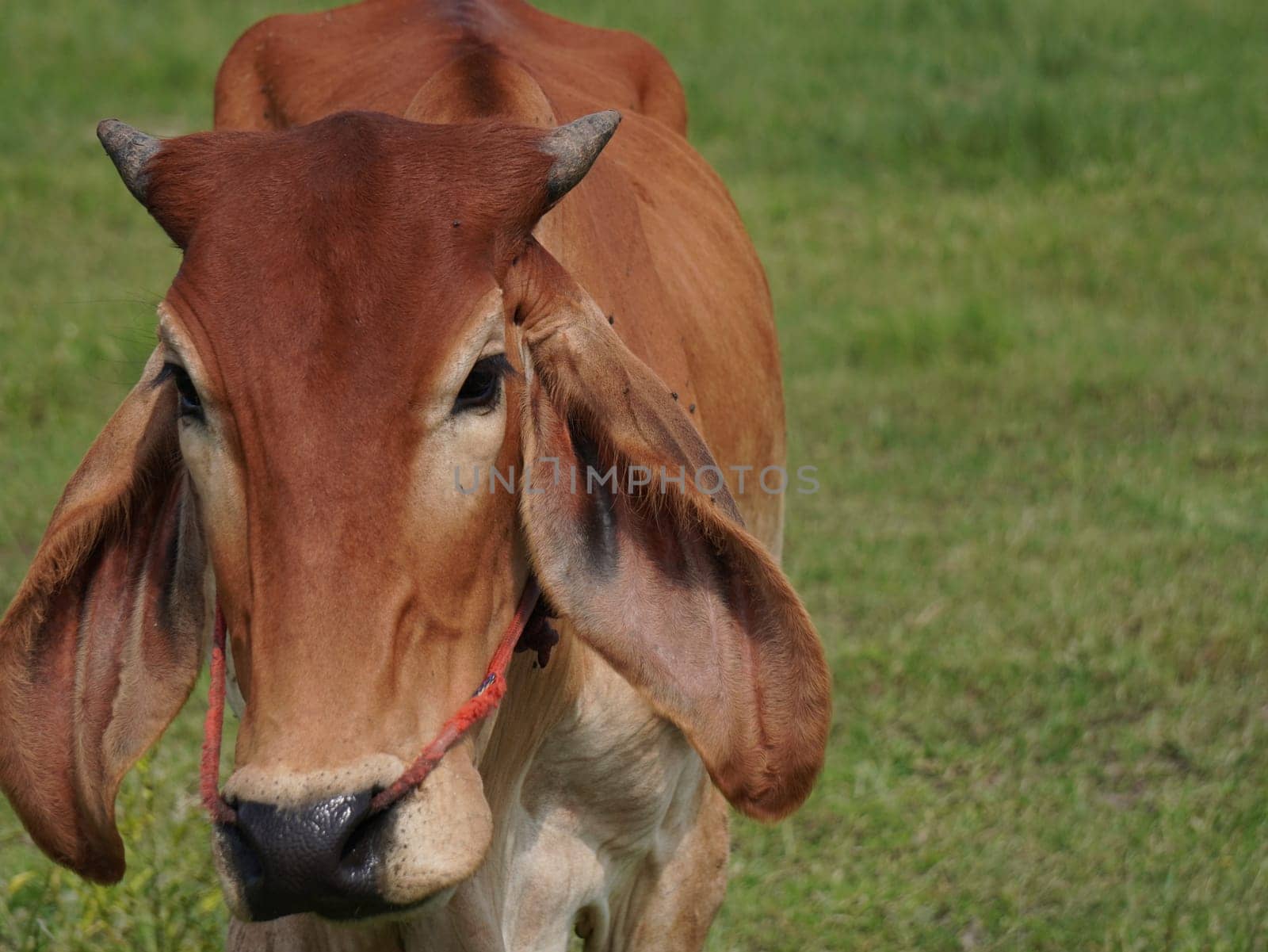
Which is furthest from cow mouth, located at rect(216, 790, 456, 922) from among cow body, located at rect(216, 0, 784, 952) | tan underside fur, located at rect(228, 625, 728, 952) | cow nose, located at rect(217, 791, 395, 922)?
tan underside fur, located at rect(228, 625, 728, 952)

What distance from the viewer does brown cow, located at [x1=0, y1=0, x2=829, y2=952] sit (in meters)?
2.00

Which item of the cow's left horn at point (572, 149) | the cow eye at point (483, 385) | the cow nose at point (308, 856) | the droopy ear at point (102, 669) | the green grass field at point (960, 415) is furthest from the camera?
the green grass field at point (960, 415)

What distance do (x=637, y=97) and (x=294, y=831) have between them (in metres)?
2.75

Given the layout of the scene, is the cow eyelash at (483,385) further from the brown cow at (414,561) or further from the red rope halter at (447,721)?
the red rope halter at (447,721)

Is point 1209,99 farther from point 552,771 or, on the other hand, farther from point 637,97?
point 552,771

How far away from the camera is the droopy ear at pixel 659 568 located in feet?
7.48

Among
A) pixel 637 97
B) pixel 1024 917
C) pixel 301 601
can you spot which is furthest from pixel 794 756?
pixel 637 97

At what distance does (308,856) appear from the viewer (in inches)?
74.6

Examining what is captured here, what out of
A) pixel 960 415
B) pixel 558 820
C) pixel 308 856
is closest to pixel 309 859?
pixel 308 856

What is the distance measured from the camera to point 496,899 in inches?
106

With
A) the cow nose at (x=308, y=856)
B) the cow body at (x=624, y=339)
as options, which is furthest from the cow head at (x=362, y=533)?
the cow body at (x=624, y=339)

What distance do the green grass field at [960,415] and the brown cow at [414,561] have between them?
0.69 metres

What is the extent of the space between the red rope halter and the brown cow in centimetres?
2

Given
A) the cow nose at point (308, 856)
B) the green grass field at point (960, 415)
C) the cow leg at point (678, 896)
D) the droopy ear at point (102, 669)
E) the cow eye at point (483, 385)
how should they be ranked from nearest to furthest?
the cow nose at point (308, 856) < the cow eye at point (483, 385) < the droopy ear at point (102, 669) < the cow leg at point (678, 896) < the green grass field at point (960, 415)
